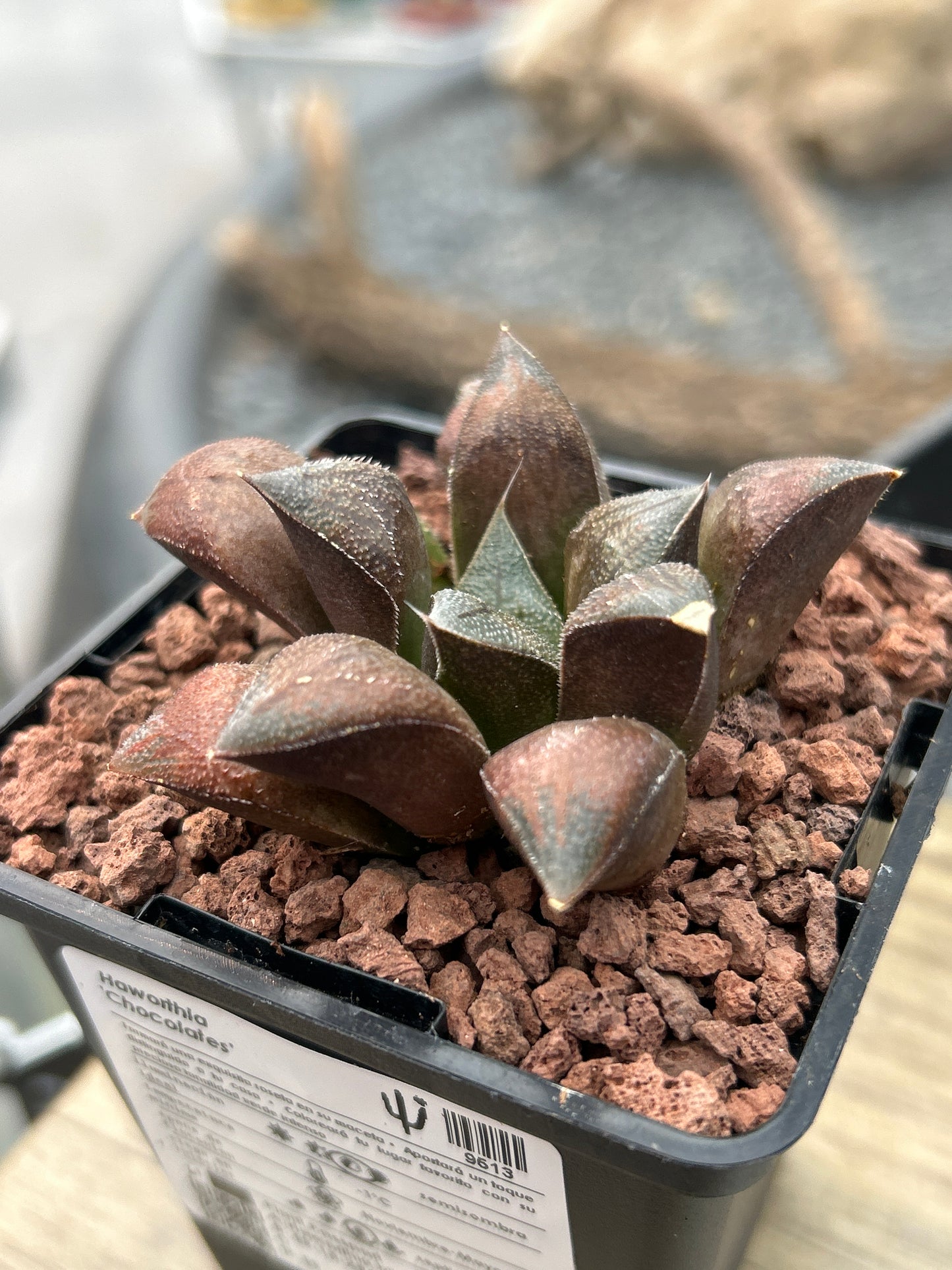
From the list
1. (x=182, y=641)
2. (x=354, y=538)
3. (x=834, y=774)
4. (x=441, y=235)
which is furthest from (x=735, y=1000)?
(x=441, y=235)

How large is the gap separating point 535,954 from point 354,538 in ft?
0.60

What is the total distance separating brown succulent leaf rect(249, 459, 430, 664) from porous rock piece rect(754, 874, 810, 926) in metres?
0.19

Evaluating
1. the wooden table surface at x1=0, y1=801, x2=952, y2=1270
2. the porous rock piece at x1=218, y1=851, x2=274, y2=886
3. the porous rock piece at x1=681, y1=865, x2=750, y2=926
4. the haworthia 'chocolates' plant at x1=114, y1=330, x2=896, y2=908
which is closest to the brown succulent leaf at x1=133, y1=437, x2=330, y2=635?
the haworthia 'chocolates' plant at x1=114, y1=330, x2=896, y2=908

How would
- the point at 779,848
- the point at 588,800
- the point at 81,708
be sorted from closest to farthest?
1. the point at 588,800
2. the point at 779,848
3. the point at 81,708

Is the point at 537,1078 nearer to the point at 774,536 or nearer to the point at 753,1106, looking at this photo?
the point at 753,1106

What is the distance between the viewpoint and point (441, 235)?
2518 mm

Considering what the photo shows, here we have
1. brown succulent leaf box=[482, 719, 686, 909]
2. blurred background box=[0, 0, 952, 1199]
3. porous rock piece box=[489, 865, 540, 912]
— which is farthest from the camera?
blurred background box=[0, 0, 952, 1199]

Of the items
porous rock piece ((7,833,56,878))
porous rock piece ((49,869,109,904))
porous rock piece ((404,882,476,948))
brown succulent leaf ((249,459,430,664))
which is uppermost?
brown succulent leaf ((249,459,430,664))

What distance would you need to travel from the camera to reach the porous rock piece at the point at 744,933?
43 cm

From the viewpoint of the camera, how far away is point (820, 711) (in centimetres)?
54

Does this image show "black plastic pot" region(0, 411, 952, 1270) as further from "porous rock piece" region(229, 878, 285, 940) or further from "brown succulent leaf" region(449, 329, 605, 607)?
"brown succulent leaf" region(449, 329, 605, 607)

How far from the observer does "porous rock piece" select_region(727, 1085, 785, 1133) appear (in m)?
0.38

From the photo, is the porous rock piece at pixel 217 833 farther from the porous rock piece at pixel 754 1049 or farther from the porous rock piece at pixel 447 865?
the porous rock piece at pixel 754 1049

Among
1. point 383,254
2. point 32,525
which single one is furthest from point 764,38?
point 32,525
